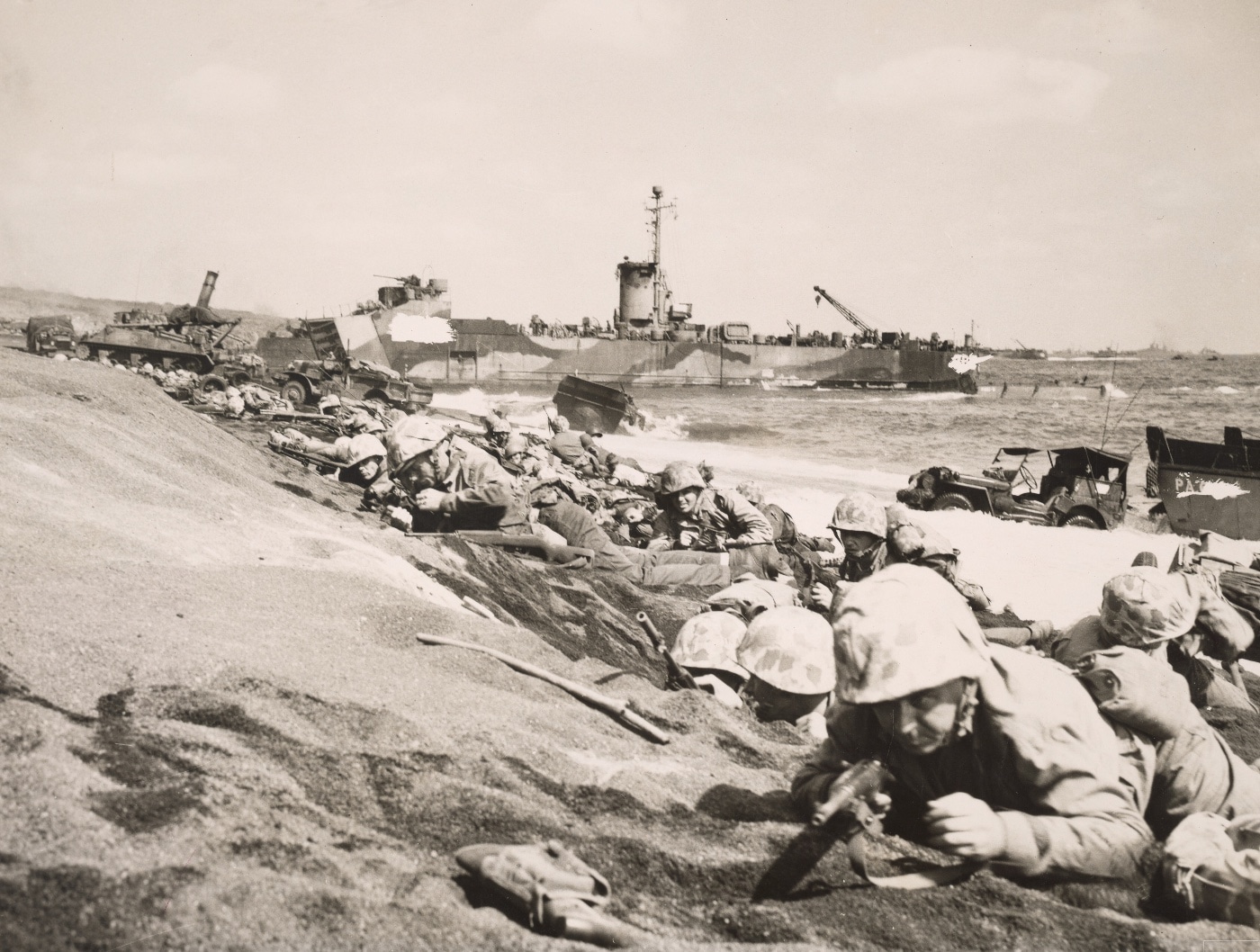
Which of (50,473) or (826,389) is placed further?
(826,389)

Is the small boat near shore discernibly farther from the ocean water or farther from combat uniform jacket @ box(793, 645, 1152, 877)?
combat uniform jacket @ box(793, 645, 1152, 877)

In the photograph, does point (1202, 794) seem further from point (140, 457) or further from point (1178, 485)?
point (1178, 485)

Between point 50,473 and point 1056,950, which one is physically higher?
point 50,473

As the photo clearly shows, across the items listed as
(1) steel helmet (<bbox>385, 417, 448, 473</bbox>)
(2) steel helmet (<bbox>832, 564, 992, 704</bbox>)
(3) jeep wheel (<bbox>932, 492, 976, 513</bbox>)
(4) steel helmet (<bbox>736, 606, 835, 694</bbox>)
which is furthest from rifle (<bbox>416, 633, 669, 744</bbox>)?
(3) jeep wheel (<bbox>932, 492, 976, 513</bbox>)

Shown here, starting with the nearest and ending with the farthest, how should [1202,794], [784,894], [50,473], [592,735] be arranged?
[784,894], [1202,794], [592,735], [50,473]

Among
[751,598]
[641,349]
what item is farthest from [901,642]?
[641,349]

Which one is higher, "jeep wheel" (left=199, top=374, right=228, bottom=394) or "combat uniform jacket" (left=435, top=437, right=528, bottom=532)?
"jeep wheel" (left=199, top=374, right=228, bottom=394)

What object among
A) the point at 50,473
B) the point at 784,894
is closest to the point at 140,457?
the point at 50,473

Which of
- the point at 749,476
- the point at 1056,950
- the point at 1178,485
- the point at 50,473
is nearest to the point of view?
the point at 1056,950

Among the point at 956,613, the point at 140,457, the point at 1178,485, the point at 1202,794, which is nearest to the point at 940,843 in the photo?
the point at 956,613
